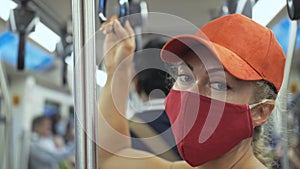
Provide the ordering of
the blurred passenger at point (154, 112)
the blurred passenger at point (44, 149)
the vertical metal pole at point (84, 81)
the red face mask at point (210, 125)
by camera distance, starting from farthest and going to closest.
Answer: the blurred passenger at point (44, 149) < the blurred passenger at point (154, 112) < the red face mask at point (210, 125) < the vertical metal pole at point (84, 81)

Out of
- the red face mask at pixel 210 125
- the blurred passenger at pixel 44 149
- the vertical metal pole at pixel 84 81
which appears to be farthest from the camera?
the blurred passenger at pixel 44 149

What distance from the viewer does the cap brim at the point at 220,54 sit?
2.81ft

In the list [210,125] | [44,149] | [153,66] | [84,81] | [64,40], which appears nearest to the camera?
[84,81]

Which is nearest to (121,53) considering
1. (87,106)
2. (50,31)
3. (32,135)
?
(87,106)

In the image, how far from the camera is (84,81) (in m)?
0.74

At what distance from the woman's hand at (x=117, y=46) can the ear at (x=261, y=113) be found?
31cm

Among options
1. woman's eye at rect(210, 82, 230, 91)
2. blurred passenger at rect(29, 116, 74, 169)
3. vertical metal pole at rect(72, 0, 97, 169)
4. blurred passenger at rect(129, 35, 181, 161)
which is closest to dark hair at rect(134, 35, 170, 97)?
blurred passenger at rect(129, 35, 181, 161)

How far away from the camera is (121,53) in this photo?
3.32 ft

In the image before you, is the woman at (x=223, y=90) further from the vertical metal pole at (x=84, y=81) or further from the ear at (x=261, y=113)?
the vertical metal pole at (x=84, y=81)

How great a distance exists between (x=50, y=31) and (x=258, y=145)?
1499mm

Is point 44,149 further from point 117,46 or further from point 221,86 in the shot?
point 221,86

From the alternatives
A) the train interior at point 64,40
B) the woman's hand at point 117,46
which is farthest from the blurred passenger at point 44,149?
the woman's hand at point 117,46

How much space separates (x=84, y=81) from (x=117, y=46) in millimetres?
287

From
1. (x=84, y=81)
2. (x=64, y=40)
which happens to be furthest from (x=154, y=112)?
(x=64, y=40)
